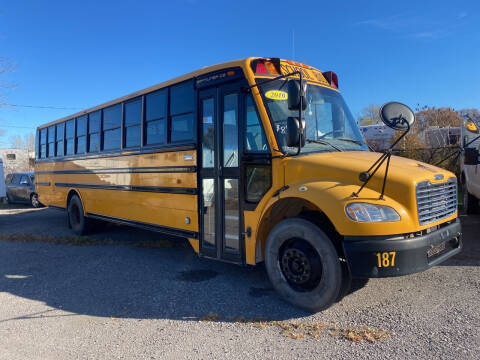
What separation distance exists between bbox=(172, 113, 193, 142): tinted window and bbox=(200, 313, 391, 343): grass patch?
2766 mm

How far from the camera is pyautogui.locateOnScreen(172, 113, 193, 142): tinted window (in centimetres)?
539

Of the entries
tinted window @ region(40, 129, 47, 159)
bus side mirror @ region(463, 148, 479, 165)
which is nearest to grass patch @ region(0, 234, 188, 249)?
tinted window @ region(40, 129, 47, 159)

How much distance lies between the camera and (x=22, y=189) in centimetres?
1692

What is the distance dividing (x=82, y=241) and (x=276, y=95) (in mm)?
5833

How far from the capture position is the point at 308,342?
3244mm

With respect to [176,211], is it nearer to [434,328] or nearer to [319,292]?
[319,292]

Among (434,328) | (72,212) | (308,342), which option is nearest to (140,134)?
(72,212)

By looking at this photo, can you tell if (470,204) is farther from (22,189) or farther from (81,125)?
(22,189)

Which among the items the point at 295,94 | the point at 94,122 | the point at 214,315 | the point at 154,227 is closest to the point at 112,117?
the point at 94,122

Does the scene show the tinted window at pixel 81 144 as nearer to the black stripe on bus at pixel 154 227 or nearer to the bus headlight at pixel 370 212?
the black stripe on bus at pixel 154 227

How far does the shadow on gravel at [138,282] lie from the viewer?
4113mm

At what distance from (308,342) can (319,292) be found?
62cm

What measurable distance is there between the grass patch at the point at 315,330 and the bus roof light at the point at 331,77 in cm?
333

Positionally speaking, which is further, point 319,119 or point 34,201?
point 34,201
